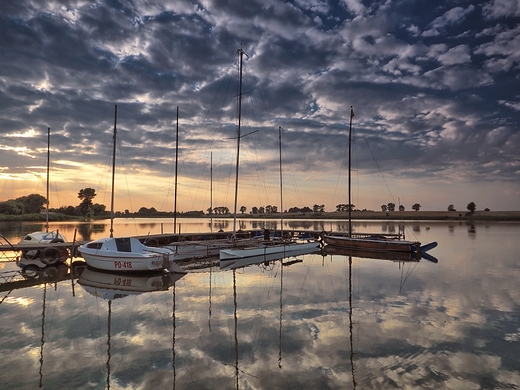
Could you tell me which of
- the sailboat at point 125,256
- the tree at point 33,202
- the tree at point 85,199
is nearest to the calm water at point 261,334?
the sailboat at point 125,256

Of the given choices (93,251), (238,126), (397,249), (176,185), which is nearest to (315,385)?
(93,251)

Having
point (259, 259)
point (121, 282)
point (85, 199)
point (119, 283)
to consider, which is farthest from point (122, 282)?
point (85, 199)

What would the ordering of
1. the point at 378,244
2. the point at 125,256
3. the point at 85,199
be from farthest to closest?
the point at 85,199 < the point at 378,244 < the point at 125,256

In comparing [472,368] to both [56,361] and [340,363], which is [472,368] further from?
[56,361]

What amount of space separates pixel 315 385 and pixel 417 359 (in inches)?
167

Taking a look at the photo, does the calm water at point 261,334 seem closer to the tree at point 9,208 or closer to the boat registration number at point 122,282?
the boat registration number at point 122,282

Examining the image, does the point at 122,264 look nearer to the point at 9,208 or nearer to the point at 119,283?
Result: the point at 119,283

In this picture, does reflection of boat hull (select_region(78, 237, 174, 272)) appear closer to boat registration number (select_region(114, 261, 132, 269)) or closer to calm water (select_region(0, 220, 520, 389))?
boat registration number (select_region(114, 261, 132, 269))

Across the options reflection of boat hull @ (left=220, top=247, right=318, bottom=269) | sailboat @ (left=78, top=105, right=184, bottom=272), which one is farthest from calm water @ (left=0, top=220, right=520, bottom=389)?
reflection of boat hull @ (left=220, top=247, right=318, bottom=269)

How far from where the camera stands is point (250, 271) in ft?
94.6

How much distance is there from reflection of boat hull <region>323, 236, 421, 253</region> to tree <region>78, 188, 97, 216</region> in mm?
175964

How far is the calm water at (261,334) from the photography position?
9.80 m

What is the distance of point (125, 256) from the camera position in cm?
2580

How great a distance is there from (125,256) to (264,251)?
55.9ft
